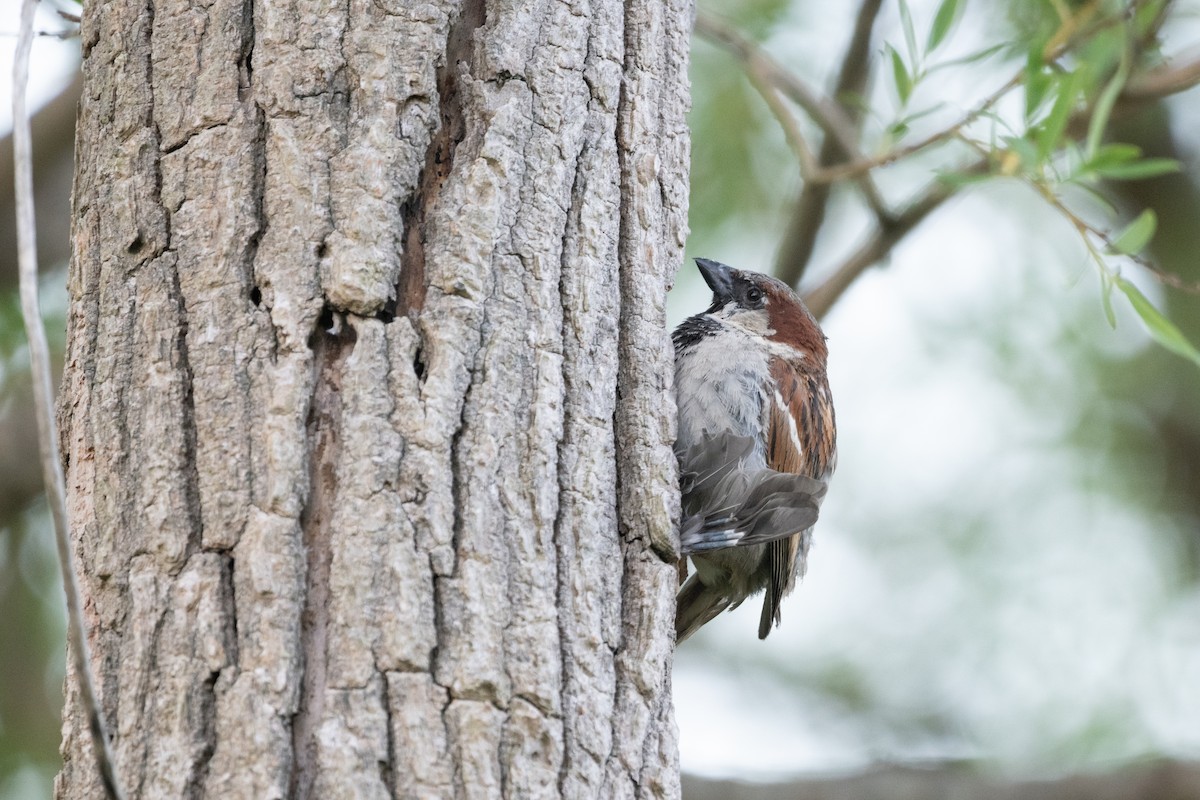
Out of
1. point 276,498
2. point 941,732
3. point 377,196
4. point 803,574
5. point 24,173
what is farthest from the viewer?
point 941,732

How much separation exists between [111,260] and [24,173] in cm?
49

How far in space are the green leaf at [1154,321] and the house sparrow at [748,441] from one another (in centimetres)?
76

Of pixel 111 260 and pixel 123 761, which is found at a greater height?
pixel 111 260

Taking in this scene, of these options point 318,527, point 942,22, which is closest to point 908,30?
point 942,22

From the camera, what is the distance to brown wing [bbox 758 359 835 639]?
116 inches

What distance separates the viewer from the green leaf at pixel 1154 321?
8.34 ft

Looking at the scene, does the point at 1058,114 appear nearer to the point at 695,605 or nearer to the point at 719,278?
the point at 719,278

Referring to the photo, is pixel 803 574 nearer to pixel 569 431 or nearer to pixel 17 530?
pixel 569 431

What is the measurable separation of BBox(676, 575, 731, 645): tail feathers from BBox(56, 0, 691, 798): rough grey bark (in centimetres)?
101

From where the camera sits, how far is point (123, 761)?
1.62m

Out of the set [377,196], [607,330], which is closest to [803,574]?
[607,330]

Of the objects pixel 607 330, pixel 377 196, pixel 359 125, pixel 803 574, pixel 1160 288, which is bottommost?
pixel 803 574

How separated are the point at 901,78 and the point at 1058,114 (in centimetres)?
40

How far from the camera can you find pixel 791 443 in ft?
9.86
